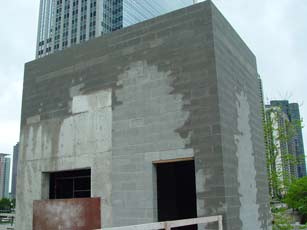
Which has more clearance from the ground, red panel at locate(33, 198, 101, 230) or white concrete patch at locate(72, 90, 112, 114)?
white concrete patch at locate(72, 90, 112, 114)

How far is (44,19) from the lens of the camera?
119500 mm

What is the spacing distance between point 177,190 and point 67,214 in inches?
147

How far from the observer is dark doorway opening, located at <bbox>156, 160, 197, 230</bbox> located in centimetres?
1107

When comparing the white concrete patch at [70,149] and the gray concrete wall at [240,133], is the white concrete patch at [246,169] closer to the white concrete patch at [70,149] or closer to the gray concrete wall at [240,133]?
the gray concrete wall at [240,133]

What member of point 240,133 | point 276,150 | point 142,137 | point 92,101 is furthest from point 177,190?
point 276,150

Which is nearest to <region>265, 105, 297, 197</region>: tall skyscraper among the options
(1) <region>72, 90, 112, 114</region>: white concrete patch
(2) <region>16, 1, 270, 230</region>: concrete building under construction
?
(2) <region>16, 1, 270, 230</region>: concrete building under construction

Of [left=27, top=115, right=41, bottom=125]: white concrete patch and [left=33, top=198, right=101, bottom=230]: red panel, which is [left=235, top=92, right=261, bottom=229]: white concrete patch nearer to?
[left=33, top=198, right=101, bottom=230]: red panel

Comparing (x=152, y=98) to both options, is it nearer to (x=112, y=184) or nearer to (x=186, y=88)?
(x=186, y=88)

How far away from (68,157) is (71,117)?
4.00 feet

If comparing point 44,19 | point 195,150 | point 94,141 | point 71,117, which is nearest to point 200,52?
point 195,150

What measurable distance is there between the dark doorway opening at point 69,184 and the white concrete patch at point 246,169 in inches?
189

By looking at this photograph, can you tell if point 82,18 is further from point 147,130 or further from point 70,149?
point 147,130

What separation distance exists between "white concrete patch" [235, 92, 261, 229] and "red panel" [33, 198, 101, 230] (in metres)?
3.83

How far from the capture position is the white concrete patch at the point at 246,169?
8.51 m
